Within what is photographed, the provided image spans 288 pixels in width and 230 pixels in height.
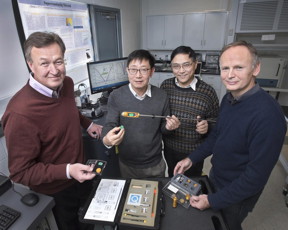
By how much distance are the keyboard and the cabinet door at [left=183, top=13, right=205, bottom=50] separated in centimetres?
405

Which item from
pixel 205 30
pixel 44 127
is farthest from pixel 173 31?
pixel 44 127

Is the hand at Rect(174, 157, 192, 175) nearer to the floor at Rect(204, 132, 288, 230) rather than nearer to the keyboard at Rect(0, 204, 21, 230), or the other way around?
the keyboard at Rect(0, 204, 21, 230)

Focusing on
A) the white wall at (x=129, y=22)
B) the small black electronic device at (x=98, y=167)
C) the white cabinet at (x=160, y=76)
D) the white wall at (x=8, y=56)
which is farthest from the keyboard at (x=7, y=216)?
the white cabinet at (x=160, y=76)

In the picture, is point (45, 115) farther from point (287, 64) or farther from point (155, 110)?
point (287, 64)

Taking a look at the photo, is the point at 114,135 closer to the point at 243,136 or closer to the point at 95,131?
the point at 95,131

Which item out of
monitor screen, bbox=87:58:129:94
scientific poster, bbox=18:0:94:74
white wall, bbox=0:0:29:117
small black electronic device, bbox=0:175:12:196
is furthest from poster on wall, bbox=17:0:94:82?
small black electronic device, bbox=0:175:12:196

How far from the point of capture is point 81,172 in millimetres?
971

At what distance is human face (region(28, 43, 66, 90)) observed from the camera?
98 cm

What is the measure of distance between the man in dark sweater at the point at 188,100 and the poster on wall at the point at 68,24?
1318mm

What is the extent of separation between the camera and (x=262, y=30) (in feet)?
10.3

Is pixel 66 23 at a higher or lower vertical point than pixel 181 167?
higher

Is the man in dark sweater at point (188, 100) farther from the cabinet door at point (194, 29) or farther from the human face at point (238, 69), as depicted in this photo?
the cabinet door at point (194, 29)

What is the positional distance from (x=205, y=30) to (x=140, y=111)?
11.1 ft

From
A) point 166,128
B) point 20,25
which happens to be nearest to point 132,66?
point 166,128
